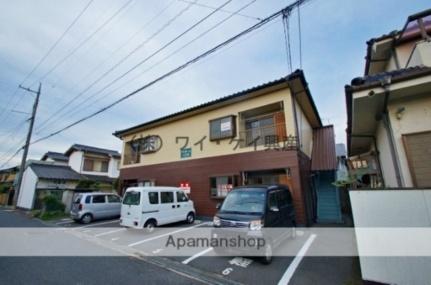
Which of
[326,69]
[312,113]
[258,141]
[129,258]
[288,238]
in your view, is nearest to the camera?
[129,258]

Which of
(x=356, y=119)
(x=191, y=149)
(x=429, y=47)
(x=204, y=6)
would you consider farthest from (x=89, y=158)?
(x=429, y=47)

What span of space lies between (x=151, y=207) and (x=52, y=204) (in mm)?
9700

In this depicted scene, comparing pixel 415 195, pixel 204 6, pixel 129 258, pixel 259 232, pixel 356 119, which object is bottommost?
pixel 129 258

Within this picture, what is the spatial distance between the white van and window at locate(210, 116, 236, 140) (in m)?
3.36

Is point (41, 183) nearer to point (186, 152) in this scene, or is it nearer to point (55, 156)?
point (55, 156)

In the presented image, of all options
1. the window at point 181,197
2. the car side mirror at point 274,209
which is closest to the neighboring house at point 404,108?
the car side mirror at point 274,209

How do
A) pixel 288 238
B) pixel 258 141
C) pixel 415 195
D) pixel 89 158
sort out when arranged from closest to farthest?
1. pixel 415 195
2. pixel 288 238
3. pixel 258 141
4. pixel 89 158

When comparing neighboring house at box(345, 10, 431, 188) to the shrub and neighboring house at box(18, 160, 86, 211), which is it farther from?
neighboring house at box(18, 160, 86, 211)

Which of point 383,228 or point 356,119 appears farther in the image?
point 356,119

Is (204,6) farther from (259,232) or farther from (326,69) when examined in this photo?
(259,232)

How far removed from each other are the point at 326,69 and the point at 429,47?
2.89m

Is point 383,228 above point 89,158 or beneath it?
beneath

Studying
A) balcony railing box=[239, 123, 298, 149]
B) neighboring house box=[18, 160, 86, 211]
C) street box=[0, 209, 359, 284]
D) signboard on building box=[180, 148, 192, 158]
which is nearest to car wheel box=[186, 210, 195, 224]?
signboard on building box=[180, 148, 192, 158]

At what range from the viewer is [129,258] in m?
5.21
